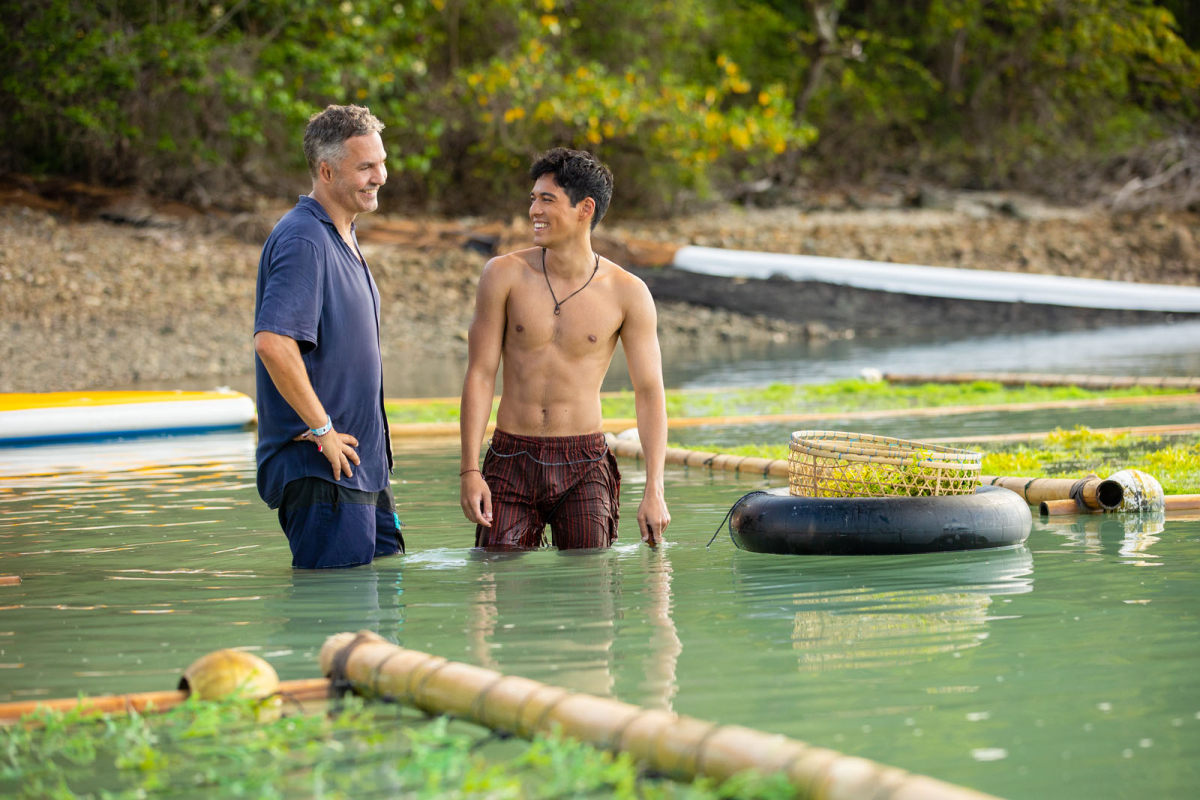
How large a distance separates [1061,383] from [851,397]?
6.49 feet

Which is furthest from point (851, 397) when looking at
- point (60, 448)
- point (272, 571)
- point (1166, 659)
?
point (1166, 659)

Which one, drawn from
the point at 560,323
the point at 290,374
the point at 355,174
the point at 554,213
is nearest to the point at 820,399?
the point at 560,323

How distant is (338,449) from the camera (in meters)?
4.71

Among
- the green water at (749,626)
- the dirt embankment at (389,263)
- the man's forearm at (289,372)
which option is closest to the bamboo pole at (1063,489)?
the green water at (749,626)

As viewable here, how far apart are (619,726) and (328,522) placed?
2.06 m

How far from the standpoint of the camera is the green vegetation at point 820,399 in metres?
11.6

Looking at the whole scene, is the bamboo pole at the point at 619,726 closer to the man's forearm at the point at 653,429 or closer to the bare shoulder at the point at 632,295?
the man's forearm at the point at 653,429

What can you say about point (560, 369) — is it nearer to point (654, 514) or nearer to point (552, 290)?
point (552, 290)

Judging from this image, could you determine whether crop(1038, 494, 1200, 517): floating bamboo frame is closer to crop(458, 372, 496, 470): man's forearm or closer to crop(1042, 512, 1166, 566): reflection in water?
crop(1042, 512, 1166, 566): reflection in water

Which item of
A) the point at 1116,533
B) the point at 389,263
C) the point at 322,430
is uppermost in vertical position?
the point at 389,263

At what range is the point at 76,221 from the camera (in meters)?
21.9

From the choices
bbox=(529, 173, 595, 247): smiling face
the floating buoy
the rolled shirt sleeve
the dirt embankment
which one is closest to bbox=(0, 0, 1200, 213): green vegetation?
the dirt embankment

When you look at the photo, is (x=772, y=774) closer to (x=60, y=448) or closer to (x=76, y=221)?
(x=60, y=448)

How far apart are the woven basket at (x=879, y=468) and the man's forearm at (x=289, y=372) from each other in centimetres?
221
